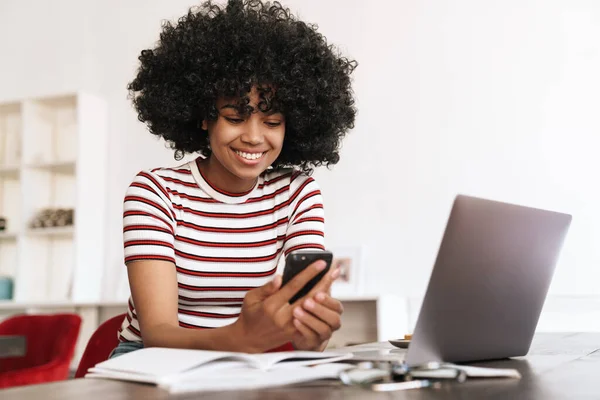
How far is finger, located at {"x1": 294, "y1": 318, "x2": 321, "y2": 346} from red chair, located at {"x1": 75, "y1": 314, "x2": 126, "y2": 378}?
2.14 feet

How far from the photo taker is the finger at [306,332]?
118 cm

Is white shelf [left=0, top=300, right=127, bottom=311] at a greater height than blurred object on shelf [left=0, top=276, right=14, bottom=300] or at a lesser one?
Answer: lesser

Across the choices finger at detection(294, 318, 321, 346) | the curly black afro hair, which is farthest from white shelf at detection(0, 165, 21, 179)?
finger at detection(294, 318, 321, 346)

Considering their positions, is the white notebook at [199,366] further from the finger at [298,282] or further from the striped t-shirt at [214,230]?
the striped t-shirt at [214,230]

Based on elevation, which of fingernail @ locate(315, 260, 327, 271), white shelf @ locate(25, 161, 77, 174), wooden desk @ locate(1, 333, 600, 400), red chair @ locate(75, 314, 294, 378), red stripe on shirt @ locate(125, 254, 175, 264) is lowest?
red chair @ locate(75, 314, 294, 378)

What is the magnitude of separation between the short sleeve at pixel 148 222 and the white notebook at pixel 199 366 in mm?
467

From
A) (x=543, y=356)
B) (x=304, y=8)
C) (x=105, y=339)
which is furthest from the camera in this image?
(x=304, y=8)

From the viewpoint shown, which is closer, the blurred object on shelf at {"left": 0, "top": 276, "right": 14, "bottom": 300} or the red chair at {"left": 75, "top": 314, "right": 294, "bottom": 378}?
the red chair at {"left": 75, "top": 314, "right": 294, "bottom": 378}

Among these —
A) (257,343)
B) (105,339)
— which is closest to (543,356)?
(257,343)

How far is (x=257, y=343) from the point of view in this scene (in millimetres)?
1170

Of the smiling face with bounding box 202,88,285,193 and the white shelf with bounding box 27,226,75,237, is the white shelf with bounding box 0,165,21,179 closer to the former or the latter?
the white shelf with bounding box 27,226,75,237

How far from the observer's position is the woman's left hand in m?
1.18

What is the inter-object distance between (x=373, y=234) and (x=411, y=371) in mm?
3065

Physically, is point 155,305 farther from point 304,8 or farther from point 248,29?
point 304,8
